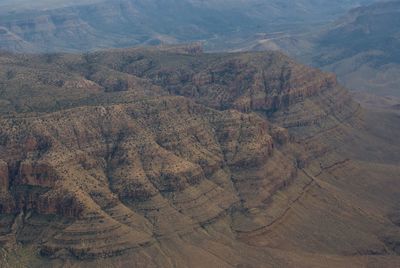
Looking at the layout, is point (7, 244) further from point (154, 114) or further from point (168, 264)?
point (154, 114)

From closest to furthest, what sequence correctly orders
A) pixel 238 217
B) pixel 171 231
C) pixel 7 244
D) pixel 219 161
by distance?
pixel 7 244 < pixel 171 231 < pixel 238 217 < pixel 219 161

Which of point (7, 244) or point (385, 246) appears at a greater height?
point (7, 244)

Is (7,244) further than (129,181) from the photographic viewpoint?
No

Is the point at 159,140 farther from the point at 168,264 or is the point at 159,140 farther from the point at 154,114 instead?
the point at 168,264

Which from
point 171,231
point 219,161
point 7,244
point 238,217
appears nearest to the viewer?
point 7,244

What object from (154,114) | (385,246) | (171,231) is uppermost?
(154,114)

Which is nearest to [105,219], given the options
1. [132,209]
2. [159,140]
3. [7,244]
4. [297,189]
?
[132,209]
